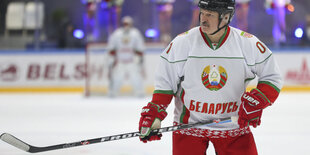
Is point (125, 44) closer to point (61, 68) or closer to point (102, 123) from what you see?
point (61, 68)

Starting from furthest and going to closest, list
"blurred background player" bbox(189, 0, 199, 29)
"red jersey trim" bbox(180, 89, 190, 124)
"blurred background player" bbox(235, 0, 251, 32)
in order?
"blurred background player" bbox(189, 0, 199, 29) < "blurred background player" bbox(235, 0, 251, 32) < "red jersey trim" bbox(180, 89, 190, 124)

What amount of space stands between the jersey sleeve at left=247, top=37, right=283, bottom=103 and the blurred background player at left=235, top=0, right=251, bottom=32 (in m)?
5.86

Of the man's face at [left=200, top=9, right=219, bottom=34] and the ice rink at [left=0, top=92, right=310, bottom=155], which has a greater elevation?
the man's face at [left=200, top=9, right=219, bottom=34]

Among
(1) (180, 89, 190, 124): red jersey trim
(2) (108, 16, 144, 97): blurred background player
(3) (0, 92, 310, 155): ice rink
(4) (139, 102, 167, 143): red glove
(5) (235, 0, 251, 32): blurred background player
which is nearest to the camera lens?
(4) (139, 102, 167, 143): red glove

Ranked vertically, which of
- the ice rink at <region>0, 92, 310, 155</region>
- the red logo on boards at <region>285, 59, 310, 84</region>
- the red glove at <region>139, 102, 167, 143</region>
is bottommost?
the ice rink at <region>0, 92, 310, 155</region>

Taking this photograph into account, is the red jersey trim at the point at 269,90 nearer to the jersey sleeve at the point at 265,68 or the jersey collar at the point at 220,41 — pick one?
the jersey sleeve at the point at 265,68

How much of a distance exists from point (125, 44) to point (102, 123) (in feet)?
9.27

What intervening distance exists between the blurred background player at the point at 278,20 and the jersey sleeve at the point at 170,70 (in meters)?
6.11

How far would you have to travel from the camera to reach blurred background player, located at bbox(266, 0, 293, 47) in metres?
7.56

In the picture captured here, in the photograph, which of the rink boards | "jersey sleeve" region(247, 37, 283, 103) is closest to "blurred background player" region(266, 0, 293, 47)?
the rink boards

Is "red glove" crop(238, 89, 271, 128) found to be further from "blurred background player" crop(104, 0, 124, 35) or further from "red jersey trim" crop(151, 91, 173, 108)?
"blurred background player" crop(104, 0, 124, 35)

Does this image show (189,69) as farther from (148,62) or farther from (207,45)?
(148,62)

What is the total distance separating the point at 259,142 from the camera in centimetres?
317

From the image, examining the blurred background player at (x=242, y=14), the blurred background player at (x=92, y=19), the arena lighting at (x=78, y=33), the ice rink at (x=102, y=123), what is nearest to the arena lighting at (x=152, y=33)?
the blurred background player at (x=92, y=19)
